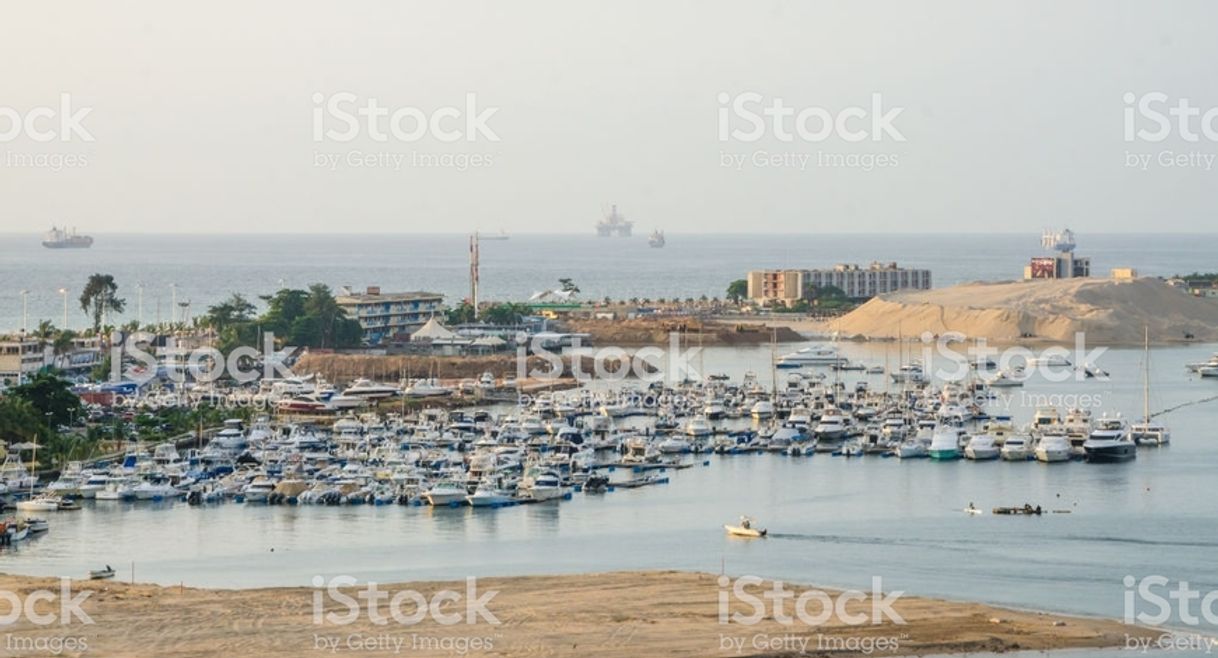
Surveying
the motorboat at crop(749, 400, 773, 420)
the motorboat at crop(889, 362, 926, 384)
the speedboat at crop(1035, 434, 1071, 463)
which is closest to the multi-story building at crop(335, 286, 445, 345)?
the motorboat at crop(889, 362, 926, 384)

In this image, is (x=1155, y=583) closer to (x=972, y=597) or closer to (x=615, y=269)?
(x=972, y=597)

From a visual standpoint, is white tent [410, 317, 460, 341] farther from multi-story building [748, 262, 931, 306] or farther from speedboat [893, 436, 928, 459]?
multi-story building [748, 262, 931, 306]

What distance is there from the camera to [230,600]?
61.6 feet

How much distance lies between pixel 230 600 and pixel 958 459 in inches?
596

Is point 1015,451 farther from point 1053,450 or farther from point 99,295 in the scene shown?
point 99,295

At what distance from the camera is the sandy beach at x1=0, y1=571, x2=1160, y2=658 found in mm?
16734

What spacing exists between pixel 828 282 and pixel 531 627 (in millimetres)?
57988

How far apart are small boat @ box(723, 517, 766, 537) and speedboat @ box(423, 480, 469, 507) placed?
14.2ft

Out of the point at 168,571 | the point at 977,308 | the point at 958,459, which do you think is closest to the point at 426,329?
the point at 977,308

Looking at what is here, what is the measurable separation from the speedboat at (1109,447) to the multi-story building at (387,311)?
81.8 feet

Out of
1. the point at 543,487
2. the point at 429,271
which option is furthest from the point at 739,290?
the point at 429,271

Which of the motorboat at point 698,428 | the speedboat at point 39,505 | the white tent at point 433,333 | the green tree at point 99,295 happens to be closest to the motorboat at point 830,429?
the motorboat at point 698,428

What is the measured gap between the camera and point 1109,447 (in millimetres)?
30094

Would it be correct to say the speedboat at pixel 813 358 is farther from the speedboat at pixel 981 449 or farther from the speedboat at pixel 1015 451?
the speedboat at pixel 1015 451
